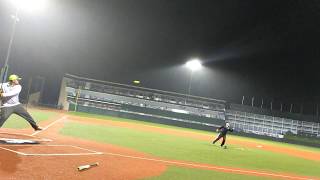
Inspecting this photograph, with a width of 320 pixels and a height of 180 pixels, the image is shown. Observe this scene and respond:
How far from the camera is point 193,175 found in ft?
35.1

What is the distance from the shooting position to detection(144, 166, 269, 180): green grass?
32.8 feet

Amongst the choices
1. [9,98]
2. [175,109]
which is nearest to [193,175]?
[9,98]

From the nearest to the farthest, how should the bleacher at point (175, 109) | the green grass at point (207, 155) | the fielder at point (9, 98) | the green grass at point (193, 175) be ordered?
the green grass at point (193, 175), the fielder at point (9, 98), the green grass at point (207, 155), the bleacher at point (175, 109)

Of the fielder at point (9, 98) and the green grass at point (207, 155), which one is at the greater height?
the fielder at point (9, 98)

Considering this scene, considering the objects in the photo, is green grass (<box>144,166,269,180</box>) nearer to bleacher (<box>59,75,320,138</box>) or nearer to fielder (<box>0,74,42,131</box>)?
fielder (<box>0,74,42,131</box>)

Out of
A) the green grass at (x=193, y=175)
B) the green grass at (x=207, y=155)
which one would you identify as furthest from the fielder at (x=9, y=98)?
the green grass at (x=193, y=175)

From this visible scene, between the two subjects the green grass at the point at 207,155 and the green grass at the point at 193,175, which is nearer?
the green grass at the point at 193,175

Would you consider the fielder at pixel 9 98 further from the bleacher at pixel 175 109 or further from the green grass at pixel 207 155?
the bleacher at pixel 175 109

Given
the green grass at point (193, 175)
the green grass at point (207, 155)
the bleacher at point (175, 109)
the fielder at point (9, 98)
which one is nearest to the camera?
the green grass at point (193, 175)

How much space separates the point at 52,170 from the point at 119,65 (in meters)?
54.0

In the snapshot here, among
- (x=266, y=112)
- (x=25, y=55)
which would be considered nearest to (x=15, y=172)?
(x=25, y=55)

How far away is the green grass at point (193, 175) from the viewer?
10.0 metres

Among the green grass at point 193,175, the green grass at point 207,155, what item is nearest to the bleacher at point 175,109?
the green grass at point 207,155

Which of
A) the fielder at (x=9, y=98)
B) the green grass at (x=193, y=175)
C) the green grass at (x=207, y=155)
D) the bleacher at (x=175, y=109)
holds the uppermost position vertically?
the bleacher at (x=175, y=109)
